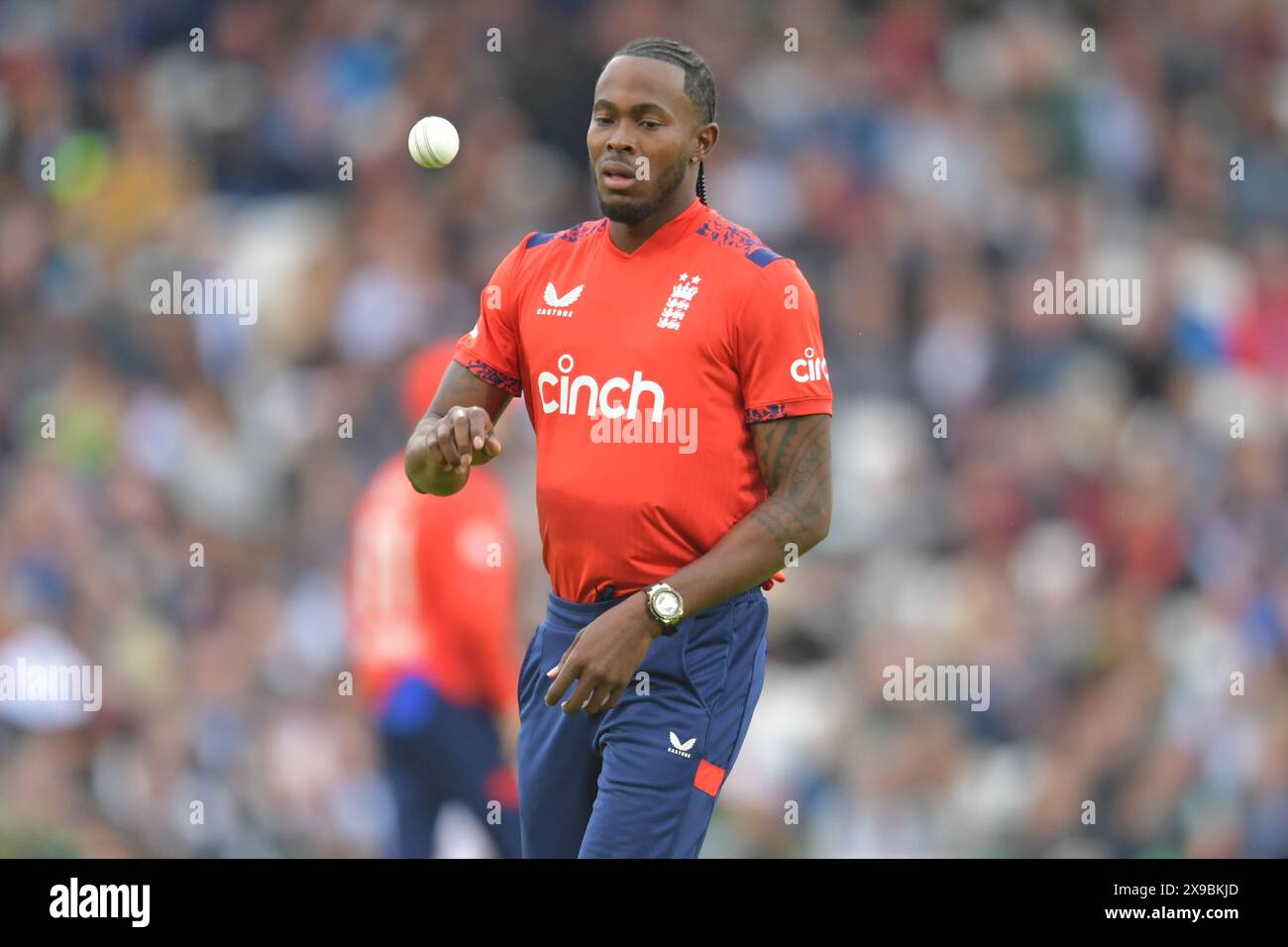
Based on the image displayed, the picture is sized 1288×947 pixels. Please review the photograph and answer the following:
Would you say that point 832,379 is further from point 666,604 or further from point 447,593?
point 666,604

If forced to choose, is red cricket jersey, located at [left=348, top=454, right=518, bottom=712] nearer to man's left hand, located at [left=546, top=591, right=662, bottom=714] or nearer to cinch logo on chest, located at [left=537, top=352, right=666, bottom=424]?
cinch logo on chest, located at [left=537, top=352, right=666, bottom=424]

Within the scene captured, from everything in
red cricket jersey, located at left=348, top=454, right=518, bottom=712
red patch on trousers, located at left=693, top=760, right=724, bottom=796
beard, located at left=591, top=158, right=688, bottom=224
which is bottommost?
red patch on trousers, located at left=693, top=760, right=724, bottom=796

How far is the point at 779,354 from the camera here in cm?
411

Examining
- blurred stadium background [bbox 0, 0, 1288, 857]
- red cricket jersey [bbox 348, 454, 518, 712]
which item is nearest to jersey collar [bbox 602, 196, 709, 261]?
red cricket jersey [bbox 348, 454, 518, 712]

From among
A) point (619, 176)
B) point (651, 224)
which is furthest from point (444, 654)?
point (619, 176)

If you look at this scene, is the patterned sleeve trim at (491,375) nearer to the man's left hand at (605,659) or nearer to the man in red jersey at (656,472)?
the man in red jersey at (656,472)

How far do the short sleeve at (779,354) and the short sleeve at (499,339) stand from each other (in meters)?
0.64

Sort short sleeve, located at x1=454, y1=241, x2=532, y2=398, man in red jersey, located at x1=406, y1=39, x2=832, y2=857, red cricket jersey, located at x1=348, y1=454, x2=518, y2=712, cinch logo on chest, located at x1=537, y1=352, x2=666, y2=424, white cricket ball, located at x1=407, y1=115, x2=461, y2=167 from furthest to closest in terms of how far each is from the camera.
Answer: red cricket jersey, located at x1=348, y1=454, x2=518, y2=712, white cricket ball, located at x1=407, y1=115, x2=461, y2=167, short sleeve, located at x1=454, y1=241, x2=532, y2=398, cinch logo on chest, located at x1=537, y1=352, x2=666, y2=424, man in red jersey, located at x1=406, y1=39, x2=832, y2=857

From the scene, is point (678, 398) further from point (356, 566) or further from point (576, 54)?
point (576, 54)

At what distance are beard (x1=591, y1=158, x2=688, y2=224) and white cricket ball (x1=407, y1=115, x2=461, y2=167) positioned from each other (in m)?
0.97

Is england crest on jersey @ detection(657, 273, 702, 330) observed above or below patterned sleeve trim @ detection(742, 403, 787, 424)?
above

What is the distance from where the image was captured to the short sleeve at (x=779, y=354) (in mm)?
4098

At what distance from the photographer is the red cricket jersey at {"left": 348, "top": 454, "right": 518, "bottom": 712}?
21.9 feet

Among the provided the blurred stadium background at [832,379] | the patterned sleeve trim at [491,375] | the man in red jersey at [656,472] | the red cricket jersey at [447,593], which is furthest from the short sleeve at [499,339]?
the blurred stadium background at [832,379]
